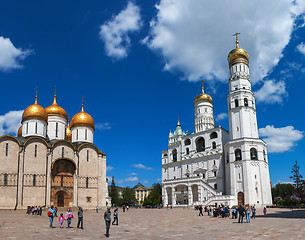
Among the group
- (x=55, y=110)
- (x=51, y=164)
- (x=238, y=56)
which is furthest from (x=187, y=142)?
(x=51, y=164)

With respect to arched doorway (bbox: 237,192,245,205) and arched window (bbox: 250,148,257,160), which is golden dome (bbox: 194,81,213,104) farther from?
A: arched doorway (bbox: 237,192,245,205)

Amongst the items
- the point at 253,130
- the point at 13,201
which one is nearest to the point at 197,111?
the point at 253,130

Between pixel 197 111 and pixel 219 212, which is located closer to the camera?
pixel 219 212

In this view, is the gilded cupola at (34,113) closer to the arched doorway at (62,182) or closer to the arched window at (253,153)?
the arched doorway at (62,182)

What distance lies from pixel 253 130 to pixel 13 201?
122 feet

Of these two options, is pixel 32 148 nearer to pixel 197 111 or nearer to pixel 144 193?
pixel 197 111

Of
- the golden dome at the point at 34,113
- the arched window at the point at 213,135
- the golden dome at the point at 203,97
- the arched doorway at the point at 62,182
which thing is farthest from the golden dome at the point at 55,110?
the golden dome at the point at 203,97

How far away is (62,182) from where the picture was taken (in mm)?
40562

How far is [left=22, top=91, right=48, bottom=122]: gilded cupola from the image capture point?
141ft

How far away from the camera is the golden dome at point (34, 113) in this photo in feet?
141

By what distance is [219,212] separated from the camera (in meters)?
26.6

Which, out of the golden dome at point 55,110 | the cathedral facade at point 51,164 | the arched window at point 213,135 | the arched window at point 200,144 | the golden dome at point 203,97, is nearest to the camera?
the cathedral facade at point 51,164

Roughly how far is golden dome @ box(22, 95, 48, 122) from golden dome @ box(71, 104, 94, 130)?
190 inches

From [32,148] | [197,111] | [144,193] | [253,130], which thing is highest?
[197,111]
